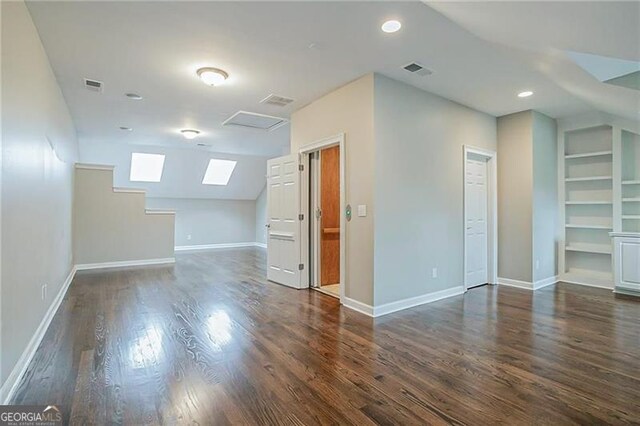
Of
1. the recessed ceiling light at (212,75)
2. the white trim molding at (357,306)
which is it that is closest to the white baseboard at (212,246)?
the white trim molding at (357,306)

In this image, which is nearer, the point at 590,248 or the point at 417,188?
the point at 417,188

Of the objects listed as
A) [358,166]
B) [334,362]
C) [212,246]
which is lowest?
[334,362]

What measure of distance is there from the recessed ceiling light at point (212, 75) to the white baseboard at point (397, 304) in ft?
9.77

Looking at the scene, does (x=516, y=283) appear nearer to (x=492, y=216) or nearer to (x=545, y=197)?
(x=492, y=216)

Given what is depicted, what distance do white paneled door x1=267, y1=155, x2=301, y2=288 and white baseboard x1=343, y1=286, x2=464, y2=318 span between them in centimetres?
125

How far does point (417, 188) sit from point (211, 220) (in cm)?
792

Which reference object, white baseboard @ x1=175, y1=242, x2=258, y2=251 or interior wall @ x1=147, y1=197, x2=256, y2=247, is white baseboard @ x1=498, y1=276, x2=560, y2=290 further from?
interior wall @ x1=147, y1=197, x2=256, y2=247

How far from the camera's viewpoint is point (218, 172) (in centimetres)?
1014

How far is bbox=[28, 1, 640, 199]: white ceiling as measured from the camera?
2.43 m

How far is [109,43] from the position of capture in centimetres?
303

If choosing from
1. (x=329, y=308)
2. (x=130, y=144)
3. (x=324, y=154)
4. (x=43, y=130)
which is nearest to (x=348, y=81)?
(x=324, y=154)

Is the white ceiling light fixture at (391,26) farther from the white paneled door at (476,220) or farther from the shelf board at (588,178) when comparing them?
the shelf board at (588,178)

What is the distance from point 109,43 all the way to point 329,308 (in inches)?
140

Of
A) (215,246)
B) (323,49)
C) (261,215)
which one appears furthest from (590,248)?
(215,246)
